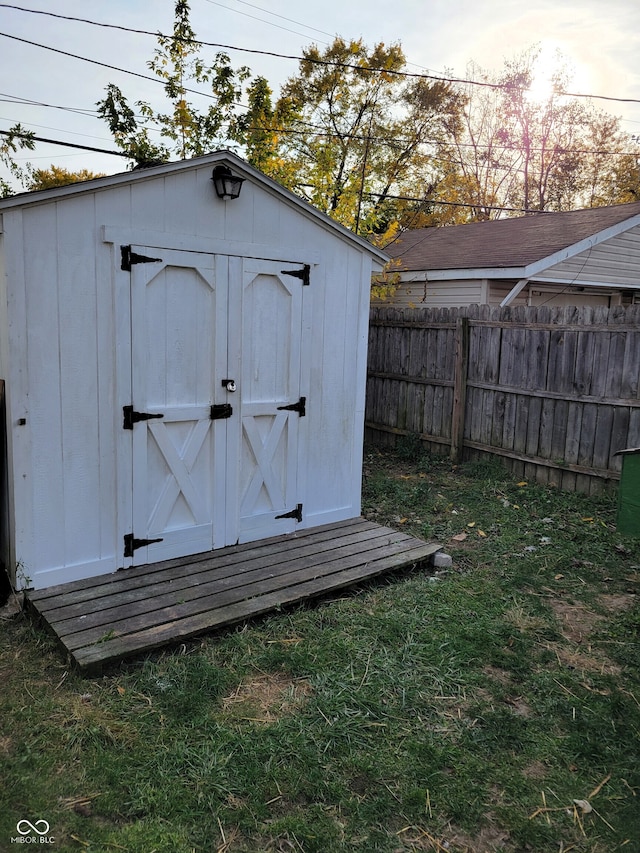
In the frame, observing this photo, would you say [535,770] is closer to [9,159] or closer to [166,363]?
[166,363]

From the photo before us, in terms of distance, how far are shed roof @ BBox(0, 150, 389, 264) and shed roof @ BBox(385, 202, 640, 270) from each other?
17.8 ft

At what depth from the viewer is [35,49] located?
31.4 feet

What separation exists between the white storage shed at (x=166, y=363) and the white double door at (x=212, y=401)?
11 millimetres

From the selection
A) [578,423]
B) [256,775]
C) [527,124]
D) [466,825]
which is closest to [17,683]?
[256,775]

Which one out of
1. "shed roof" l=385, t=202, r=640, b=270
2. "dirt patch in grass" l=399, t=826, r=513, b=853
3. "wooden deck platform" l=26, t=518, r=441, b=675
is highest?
"shed roof" l=385, t=202, r=640, b=270

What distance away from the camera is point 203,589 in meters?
4.20

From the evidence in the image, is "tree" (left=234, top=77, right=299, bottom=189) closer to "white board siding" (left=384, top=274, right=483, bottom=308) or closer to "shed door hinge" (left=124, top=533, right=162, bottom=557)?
"white board siding" (left=384, top=274, right=483, bottom=308)

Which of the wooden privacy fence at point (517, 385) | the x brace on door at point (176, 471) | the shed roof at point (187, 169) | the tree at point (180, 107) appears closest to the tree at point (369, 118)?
the tree at point (180, 107)

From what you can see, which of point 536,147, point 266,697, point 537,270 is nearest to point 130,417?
point 266,697

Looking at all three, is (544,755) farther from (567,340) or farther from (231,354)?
(567,340)

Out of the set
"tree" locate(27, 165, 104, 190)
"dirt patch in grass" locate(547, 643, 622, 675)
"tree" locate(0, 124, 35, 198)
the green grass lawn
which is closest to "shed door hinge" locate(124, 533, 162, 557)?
the green grass lawn

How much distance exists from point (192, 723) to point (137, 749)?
11.2 inches

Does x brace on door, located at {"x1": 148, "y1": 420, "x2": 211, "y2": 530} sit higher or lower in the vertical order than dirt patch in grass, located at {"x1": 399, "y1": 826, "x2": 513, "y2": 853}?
higher

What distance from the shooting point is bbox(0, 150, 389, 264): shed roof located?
3.72 meters
